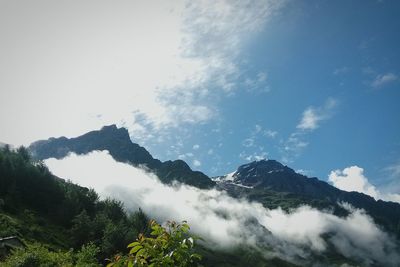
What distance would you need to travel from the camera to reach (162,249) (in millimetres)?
10547

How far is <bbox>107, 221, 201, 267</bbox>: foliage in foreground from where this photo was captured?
33.1ft

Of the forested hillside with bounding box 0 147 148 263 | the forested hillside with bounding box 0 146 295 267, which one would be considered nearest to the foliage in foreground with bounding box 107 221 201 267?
the forested hillside with bounding box 0 146 295 267

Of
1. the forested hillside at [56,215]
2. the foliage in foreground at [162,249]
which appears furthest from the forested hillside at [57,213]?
the foliage in foreground at [162,249]

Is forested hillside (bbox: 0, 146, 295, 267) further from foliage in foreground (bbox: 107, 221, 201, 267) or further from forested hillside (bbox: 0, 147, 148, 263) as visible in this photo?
foliage in foreground (bbox: 107, 221, 201, 267)

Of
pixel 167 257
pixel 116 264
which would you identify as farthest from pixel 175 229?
pixel 116 264

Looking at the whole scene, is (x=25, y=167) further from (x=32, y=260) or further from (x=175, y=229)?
(x=175, y=229)

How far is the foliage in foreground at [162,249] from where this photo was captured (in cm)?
1009

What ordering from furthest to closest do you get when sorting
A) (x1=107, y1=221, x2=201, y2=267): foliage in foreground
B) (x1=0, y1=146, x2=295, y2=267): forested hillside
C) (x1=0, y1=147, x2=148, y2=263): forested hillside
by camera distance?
1. (x1=0, y1=147, x2=148, y2=263): forested hillside
2. (x1=0, y1=146, x2=295, y2=267): forested hillside
3. (x1=107, y1=221, x2=201, y2=267): foliage in foreground

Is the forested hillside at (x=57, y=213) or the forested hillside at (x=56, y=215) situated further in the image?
the forested hillside at (x=57, y=213)

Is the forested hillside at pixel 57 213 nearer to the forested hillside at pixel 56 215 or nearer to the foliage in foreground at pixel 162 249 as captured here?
the forested hillside at pixel 56 215

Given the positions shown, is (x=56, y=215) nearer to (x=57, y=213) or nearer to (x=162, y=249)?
(x=57, y=213)

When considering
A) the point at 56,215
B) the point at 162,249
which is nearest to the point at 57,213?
the point at 56,215

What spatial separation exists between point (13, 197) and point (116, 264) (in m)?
147

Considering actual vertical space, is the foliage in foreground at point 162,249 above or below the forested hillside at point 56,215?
below
